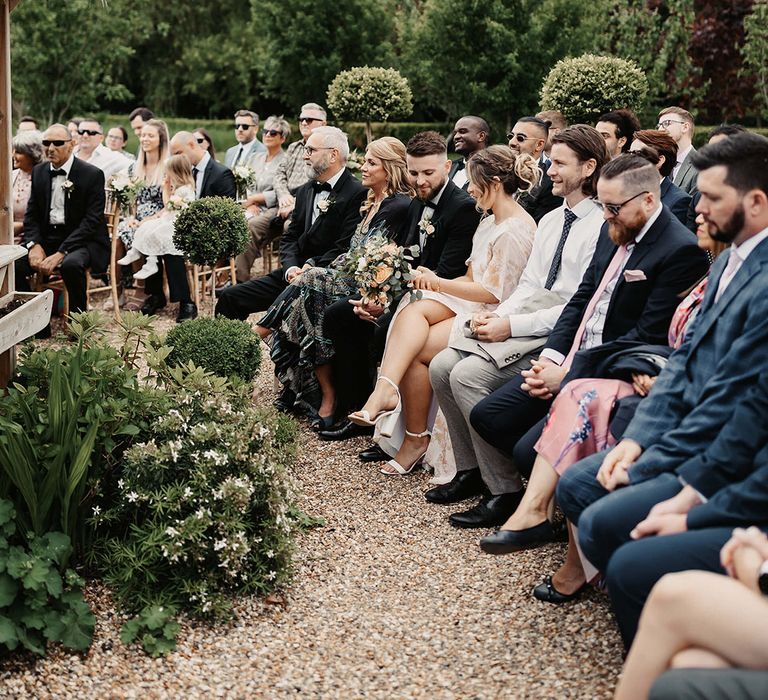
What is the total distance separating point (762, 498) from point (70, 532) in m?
2.66

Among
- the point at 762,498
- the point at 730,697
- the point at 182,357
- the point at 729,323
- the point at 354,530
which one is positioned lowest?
the point at 354,530

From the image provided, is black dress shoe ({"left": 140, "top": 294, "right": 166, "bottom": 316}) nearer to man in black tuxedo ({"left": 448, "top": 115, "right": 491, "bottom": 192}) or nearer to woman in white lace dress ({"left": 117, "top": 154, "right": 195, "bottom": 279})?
woman in white lace dress ({"left": 117, "top": 154, "right": 195, "bottom": 279})

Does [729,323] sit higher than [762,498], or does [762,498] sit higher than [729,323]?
[729,323]

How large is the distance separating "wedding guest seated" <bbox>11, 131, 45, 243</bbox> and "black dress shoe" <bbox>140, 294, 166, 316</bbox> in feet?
4.46

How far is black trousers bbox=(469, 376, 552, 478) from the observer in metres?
4.50

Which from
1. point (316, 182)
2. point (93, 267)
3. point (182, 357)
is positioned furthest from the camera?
point (93, 267)

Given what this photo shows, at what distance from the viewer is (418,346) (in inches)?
210

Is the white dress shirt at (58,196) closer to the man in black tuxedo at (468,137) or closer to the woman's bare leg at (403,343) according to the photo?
the man in black tuxedo at (468,137)

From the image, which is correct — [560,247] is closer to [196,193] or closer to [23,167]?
[196,193]

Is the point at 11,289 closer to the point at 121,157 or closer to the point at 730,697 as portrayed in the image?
the point at 730,697

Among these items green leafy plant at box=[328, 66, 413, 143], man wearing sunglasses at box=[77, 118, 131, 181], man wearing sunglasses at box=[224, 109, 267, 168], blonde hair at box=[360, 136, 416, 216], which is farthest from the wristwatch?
green leafy plant at box=[328, 66, 413, 143]

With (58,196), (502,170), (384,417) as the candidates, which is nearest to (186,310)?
(58,196)

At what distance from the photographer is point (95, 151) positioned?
37.7 ft

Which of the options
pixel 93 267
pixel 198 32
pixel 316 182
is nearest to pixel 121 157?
pixel 93 267
